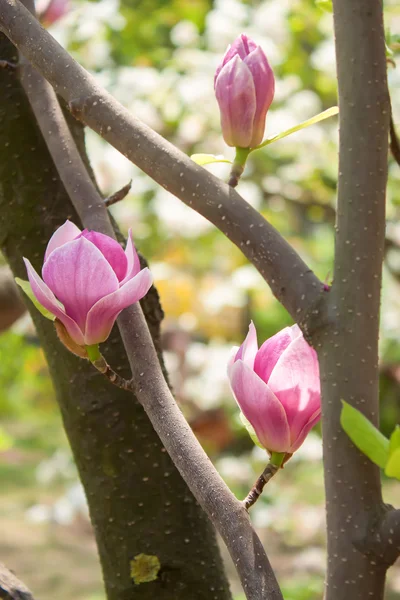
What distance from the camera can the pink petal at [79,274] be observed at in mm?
340

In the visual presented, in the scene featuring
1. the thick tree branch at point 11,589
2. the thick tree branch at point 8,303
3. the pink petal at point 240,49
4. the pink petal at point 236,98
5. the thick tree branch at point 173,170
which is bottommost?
the thick tree branch at point 11,589

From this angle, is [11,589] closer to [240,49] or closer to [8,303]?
[240,49]

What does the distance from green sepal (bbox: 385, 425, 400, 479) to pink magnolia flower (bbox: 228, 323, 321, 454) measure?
7 centimetres

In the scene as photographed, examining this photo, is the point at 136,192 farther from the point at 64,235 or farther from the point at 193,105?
the point at 64,235

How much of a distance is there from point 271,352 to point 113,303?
0.26 feet

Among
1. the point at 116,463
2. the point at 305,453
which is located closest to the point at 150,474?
the point at 116,463

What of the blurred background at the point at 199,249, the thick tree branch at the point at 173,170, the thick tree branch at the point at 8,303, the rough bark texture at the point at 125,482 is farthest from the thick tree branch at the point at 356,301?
the thick tree branch at the point at 8,303

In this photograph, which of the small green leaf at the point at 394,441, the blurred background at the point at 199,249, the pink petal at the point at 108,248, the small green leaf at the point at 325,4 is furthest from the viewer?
the blurred background at the point at 199,249

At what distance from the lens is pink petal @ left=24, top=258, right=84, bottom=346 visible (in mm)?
336

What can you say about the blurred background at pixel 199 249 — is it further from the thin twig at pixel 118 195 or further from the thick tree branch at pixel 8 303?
the thin twig at pixel 118 195

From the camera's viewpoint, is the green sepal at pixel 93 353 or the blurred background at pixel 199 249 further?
the blurred background at pixel 199 249

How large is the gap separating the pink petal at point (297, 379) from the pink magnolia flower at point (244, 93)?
0.40 feet

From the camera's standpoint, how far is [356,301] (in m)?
0.31

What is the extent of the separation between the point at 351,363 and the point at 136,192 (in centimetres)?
189
